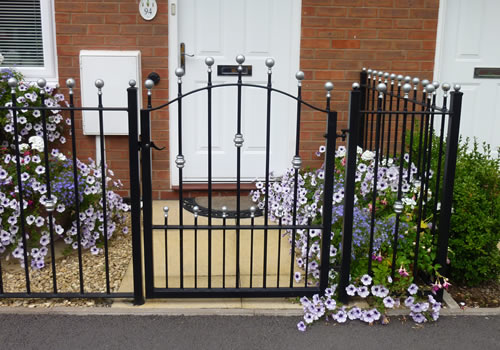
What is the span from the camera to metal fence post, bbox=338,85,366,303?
316 cm

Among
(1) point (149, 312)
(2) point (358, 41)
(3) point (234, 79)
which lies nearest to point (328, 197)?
(1) point (149, 312)

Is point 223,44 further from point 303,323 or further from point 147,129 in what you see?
point 303,323

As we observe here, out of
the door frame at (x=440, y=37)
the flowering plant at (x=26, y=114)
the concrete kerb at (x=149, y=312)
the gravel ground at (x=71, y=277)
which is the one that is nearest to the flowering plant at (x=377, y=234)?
the concrete kerb at (x=149, y=312)

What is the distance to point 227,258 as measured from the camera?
4.02 meters

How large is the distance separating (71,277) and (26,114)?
1.57 m

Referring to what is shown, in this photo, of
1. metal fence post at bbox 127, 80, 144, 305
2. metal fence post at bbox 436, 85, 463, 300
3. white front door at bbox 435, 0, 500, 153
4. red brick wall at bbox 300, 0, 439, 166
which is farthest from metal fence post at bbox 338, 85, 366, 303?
white front door at bbox 435, 0, 500, 153

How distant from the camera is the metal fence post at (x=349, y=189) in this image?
3.16m

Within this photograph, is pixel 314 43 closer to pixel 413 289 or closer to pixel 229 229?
pixel 229 229

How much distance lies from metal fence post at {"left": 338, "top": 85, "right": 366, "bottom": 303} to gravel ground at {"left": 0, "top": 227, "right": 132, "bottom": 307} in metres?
1.36

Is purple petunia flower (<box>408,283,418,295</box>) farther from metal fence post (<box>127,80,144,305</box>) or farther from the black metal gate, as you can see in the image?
metal fence post (<box>127,80,144,305</box>)

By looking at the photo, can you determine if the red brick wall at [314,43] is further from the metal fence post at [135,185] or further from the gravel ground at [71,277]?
the metal fence post at [135,185]

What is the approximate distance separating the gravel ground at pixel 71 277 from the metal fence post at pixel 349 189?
1.36 m

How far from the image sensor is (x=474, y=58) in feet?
17.4

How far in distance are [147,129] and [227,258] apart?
127 centimetres
